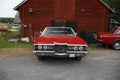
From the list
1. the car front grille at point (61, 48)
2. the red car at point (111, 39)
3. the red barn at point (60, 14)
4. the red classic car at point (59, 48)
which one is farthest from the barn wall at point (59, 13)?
the car front grille at point (61, 48)

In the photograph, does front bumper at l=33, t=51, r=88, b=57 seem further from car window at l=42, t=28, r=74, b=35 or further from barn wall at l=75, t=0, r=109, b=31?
barn wall at l=75, t=0, r=109, b=31

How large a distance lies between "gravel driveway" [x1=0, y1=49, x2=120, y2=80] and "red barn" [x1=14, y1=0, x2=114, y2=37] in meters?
9.51

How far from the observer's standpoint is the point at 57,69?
9906mm

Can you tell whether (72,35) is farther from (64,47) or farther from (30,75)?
(30,75)

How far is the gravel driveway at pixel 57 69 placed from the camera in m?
8.70

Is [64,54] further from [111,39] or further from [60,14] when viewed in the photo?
[60,14]

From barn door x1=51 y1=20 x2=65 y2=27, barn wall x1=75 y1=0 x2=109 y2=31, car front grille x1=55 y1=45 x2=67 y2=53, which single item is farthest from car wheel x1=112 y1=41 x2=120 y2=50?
car front grille x1=55 y1=45 x2=67 y2=53

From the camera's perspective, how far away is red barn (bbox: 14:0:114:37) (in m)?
21.8

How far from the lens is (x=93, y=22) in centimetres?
2222

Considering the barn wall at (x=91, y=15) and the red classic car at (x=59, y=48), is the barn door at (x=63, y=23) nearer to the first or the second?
the barn wall at (x=91, y=15)

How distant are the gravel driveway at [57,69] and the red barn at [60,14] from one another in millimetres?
9508

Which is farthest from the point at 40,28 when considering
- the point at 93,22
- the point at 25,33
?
the point at 93,22

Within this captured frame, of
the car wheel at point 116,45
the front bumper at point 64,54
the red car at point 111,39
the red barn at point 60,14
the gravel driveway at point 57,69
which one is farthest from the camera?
the red barn at point 60,14

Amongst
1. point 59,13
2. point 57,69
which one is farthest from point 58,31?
point 59,13
